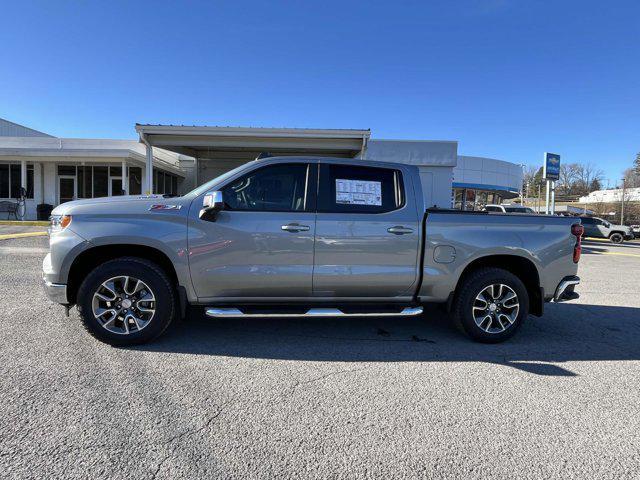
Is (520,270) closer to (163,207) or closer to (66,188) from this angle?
(163,207)

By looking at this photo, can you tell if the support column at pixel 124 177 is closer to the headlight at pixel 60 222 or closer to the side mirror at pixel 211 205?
the headlight at pixel 60 222

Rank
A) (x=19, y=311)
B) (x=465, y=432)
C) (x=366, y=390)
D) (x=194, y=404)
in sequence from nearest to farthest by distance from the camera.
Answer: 1. (x=465, y=432)
2. (x=194, y=404)
3. (x=366, y=390)
4. (x=19, y=311)

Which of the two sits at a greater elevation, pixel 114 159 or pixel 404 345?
pixel 114 159

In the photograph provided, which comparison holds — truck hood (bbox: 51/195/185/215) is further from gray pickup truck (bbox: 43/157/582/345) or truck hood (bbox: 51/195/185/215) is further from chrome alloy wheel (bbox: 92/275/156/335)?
chrome alloy wheel (bbox: 92/275/156/335)

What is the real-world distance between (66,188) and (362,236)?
2331 centimetres

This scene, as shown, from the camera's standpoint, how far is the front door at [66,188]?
898 inches

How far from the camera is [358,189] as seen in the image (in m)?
4.64

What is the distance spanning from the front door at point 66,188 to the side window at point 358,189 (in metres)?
22.4

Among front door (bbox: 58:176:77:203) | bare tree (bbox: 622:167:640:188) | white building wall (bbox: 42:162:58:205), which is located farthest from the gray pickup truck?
bare tree (bbox: 622:167:640:188)

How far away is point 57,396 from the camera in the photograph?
127 inches

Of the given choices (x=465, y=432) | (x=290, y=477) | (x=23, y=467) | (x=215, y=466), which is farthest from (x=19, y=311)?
(x=465, y=432)

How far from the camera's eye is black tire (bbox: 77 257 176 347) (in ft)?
13.6

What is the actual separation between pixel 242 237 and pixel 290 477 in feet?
7.84

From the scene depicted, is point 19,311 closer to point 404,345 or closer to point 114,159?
point 404,345
